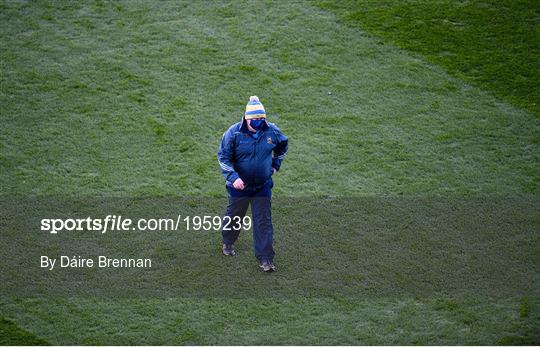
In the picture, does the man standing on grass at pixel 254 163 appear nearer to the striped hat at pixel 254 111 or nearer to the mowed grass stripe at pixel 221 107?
the striped hat at pixel 254 111

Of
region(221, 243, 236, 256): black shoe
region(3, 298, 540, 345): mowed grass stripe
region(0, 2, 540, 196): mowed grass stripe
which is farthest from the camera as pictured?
region(0, 2, 540, 196): mowed grass stripe

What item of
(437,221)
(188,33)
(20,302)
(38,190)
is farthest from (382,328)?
(188,33)

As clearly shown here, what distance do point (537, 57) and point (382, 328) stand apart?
18.8 feet

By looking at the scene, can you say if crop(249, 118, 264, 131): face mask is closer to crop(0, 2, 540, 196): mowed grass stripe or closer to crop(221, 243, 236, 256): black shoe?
crop(221, 243, 236, 256): black shoe

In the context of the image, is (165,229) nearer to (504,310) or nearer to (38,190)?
(38,190)

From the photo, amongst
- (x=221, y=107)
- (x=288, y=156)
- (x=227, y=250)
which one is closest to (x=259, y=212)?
(x=227, y=250)

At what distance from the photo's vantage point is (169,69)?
10617mm

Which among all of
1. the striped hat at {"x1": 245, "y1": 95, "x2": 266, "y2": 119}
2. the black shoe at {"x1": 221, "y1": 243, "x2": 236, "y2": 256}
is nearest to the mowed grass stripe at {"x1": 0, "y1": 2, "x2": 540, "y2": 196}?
the black shoe at {"x1": 221, "y1": 243, "x2": 236, "y2": 256}

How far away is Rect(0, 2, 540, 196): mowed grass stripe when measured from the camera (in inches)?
352

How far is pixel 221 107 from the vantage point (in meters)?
9.97

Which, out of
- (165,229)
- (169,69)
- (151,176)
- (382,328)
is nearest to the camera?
(382,328)

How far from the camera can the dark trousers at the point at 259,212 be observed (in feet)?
24.4

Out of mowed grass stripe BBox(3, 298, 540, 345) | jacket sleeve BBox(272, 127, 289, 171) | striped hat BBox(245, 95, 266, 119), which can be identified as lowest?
mowed grass stripe BBox(3, 298, 540, 345)

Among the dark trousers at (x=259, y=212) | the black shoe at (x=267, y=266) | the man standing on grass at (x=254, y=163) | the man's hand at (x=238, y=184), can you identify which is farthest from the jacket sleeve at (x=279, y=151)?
the black shoe at (x=267, y=266)
